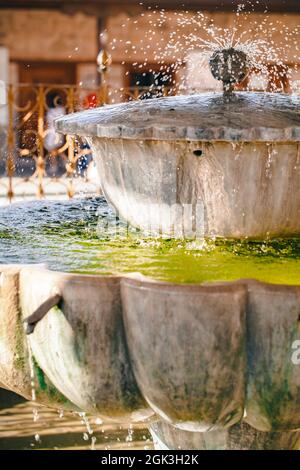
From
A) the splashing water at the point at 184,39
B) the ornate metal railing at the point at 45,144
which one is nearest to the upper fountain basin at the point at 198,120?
the ornate metal railing at the point at 45,144

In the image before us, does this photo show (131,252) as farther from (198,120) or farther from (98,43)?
(98,43)

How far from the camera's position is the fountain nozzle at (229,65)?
308 cm

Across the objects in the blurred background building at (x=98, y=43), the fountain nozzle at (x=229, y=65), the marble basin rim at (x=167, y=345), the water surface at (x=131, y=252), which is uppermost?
the blurred background building at (x=98, y=43)

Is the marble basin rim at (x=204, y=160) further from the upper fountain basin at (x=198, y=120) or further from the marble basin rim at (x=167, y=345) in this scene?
the marble basin rim at (x=167, y=345)

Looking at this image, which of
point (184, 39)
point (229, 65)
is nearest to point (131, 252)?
point (229, 65)

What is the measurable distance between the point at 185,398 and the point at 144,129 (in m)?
0.90

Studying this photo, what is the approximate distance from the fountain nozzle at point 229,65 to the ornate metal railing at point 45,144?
3.55 metres

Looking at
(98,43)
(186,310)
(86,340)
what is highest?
(98,43)

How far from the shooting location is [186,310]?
2.20 meters

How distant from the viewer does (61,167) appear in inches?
473

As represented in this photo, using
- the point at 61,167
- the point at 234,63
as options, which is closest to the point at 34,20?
the point at 61,167

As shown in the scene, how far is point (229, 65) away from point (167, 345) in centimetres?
123

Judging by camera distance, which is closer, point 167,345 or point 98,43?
point 167,345

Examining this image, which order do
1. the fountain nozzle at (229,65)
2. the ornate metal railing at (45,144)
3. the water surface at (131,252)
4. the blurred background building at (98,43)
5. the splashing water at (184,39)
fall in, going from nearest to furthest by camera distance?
the water surface at (131,252) → the fountain nozzle at (229,65) → the ornate metal railing at (45,144) → the blurred background building at (98,43) → the splashing water at (184,39)
